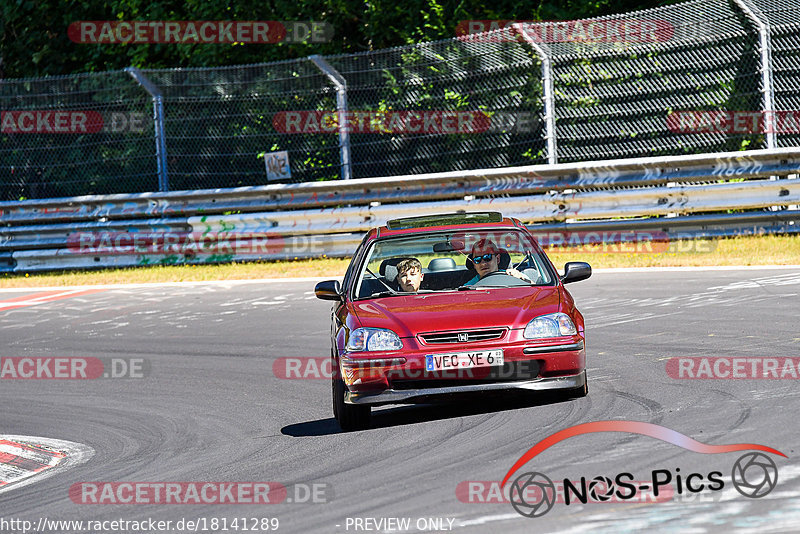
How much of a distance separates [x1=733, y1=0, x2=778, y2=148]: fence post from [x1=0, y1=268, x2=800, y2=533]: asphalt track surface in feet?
10.2

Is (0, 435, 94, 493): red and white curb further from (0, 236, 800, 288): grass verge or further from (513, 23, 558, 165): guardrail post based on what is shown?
(513, 23, 558, 165): guardrail post

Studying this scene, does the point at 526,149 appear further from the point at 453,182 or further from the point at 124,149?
the point at 124,149

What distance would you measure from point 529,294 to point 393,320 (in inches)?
38.2

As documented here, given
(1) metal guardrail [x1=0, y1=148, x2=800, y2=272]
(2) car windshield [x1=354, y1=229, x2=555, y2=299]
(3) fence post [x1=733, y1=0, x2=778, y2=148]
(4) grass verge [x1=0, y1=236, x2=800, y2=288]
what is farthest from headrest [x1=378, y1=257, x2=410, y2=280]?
(3) fence post [x1=733, y1=0, x2=778, y2=148]

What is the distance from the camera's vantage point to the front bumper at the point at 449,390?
7152 millimetres

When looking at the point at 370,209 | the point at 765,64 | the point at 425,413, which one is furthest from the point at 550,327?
the point at 370,209

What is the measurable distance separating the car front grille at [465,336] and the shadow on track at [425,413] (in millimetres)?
414

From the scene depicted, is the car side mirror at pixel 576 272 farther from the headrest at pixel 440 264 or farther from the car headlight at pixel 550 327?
the headrest at pixel 440 264

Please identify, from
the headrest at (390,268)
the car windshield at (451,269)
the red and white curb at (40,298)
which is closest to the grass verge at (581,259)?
the red and white curb at (40,298)

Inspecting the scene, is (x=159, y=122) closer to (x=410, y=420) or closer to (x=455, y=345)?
(x=410, y=420)

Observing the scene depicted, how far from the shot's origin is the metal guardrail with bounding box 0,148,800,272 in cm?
1555

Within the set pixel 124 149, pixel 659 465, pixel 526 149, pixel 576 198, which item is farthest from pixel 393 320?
pixel 124 149

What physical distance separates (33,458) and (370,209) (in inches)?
399

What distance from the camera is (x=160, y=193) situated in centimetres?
1847
